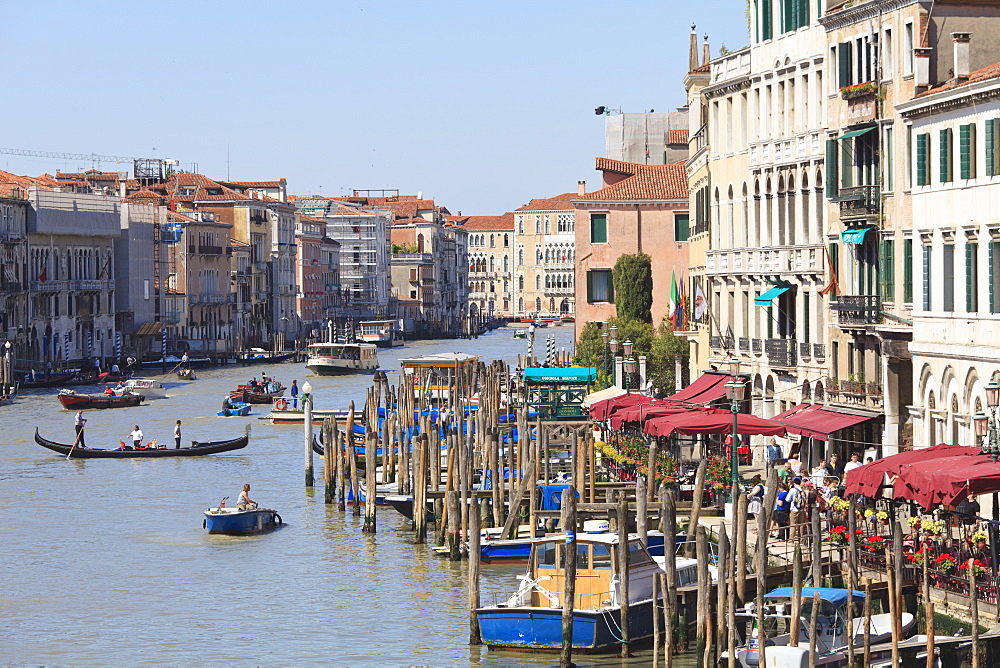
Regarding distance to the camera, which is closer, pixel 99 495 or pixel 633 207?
pixel 99 495

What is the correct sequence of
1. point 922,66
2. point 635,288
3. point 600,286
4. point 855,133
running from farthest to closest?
point 600,286 < point 635,288 < point 855,133 < point 922,66

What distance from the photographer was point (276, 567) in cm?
2516

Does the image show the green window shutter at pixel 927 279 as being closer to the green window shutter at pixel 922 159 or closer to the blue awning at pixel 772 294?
the green window shutter at pixel 922 159

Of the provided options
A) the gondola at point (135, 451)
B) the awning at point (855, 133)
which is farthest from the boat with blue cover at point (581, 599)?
the gondola at point (135, 451)

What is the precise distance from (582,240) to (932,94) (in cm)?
2764

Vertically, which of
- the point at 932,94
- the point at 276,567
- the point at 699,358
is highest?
the point at 932,94

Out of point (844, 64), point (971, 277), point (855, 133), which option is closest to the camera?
point (971, 277)

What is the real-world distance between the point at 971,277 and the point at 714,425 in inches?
173

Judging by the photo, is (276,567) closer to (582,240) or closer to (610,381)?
(610,381)

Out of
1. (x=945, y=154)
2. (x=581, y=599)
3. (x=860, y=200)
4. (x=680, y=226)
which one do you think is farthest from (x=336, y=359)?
(x=581, y=599)

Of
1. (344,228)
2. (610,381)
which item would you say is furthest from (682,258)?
(344,228)

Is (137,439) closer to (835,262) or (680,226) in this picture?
(680,226)

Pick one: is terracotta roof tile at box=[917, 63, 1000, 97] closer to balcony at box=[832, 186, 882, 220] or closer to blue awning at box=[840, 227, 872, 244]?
balcony at box=[832, 186, 882, 220]

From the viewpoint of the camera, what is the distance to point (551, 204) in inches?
6009
